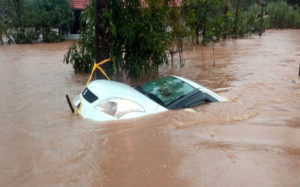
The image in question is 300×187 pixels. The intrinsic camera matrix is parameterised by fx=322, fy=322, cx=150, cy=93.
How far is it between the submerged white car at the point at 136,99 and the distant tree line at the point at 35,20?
655 inches

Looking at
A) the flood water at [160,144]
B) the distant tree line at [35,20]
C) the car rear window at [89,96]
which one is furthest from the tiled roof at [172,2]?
the distant tree line at [35,20]

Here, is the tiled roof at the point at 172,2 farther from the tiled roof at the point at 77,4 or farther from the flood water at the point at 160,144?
the tiled roof at the point at 77,4

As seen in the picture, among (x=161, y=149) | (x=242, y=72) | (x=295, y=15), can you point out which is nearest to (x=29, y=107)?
(x=161, y=149)

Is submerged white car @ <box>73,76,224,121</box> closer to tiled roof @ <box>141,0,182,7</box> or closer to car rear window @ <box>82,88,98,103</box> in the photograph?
car rear window @ <box>82,88,98,103</box>

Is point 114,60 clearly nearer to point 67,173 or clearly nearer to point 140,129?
point 140,129

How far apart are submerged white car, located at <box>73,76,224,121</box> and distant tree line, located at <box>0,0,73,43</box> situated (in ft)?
54.6

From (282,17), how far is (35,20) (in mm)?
22635

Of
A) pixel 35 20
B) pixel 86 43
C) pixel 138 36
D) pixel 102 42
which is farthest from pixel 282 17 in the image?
pixel 102 42

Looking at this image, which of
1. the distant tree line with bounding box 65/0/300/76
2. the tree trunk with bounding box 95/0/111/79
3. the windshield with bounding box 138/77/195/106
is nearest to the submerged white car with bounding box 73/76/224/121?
the windshield with bounding box 138/77/195/106

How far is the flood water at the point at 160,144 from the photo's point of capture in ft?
12.0

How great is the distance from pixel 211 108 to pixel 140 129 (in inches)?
55.2

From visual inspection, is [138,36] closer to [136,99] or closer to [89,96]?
[89,96]

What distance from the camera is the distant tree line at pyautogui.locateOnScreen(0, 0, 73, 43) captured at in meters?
20.8

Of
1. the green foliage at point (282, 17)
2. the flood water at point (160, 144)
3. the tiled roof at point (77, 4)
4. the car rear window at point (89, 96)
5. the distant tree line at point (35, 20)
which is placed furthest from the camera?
the green foliage at point (282, 17)
